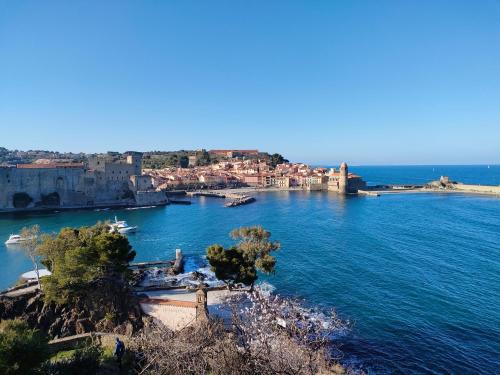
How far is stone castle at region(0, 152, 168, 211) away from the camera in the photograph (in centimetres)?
4550

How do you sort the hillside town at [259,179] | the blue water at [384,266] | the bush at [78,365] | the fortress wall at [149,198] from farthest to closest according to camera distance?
the hillside town at [259,179], the fortress wall at [149,198], the blue water at [384,266], the bush at [78,365]

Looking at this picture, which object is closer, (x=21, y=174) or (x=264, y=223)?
(x=264, y=223)

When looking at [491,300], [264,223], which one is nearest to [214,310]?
[491,300]

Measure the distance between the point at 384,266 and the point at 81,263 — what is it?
620 inches

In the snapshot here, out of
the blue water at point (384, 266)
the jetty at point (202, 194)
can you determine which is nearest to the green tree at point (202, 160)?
the jetty at point (202, 194)

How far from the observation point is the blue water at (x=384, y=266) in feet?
38.8

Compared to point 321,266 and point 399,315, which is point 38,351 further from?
point 321,266

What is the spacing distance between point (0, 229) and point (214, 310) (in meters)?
30.5

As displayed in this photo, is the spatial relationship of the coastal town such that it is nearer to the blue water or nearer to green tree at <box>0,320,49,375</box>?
the blue water

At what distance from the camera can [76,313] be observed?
12523mm

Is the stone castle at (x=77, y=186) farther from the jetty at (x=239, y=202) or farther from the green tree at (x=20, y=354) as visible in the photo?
the green tree at (x=20, y=354)

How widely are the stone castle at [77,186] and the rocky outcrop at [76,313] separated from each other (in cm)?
3816

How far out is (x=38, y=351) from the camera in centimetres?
623

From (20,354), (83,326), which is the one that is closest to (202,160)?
(83,326)
